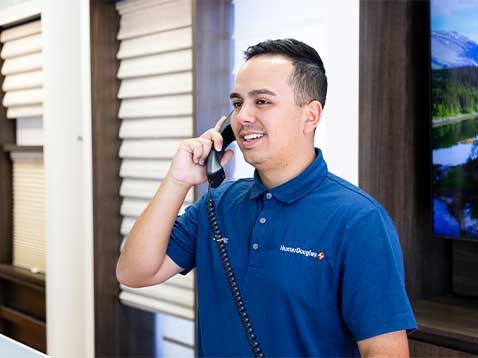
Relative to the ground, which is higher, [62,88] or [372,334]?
[62,88]

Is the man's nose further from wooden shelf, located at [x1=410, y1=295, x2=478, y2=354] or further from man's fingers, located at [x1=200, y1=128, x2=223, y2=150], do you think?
wooden shelf, located at [x1=410, y1=295, x2=478, y2=354]

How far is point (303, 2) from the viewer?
2.53 m

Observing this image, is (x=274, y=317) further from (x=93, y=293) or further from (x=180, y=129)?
(x=93, y=293)

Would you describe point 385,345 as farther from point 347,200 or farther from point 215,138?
point 215,138

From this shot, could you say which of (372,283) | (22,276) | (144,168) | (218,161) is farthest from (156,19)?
(372,283)

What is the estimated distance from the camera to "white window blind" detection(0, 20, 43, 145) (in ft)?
13.1

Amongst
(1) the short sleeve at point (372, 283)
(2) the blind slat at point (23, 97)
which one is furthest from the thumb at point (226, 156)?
(2) the blind slat at point (23, 97)

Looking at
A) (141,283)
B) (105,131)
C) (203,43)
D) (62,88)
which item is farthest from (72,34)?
(141,283)

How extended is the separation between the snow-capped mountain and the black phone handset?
914 mm

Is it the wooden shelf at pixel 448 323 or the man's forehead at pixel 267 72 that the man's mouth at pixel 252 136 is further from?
the wooden shelf at pixel 448 323

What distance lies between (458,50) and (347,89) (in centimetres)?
42

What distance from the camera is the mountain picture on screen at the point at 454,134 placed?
2285mm

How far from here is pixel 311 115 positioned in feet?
5.45

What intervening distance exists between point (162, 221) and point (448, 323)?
1.02 m
